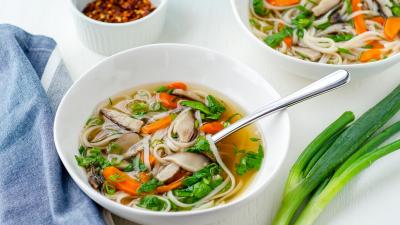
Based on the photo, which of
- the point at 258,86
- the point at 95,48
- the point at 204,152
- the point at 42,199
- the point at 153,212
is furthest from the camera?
the point at 95,48

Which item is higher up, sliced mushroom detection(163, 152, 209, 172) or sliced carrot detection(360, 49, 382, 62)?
sliced carrot detection(360, 49, 382, 62)

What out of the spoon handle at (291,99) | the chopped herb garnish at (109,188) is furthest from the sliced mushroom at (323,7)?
the chopped herb garnish at (109,188)

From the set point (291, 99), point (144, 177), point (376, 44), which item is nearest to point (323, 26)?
point (376, 44)

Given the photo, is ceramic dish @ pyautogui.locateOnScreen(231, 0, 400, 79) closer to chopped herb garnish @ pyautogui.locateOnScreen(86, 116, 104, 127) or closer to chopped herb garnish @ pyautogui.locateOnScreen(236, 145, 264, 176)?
chopped herb garnish @ pyautogui.locateOnScreen(236, 145, 264, 176)

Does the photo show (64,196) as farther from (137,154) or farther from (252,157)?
(252,157)

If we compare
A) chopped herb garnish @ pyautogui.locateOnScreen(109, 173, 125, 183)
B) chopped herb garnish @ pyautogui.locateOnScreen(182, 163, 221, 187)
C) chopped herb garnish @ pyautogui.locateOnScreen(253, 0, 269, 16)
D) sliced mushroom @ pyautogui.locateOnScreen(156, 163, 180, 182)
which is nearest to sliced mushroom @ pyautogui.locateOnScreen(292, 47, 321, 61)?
chopped herb garnish @ pyautogui.locateOnScreen(253, 0, 269, 16)

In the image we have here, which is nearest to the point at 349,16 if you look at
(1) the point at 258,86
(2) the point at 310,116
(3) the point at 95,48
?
(2) the point at 310,116

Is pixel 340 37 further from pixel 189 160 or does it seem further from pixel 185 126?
pixel 189 160
